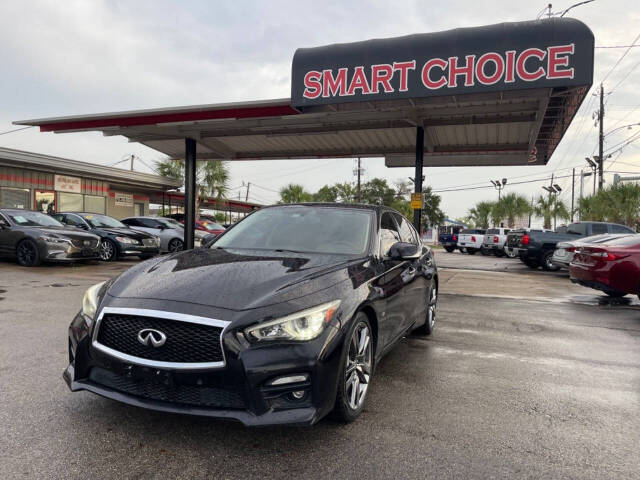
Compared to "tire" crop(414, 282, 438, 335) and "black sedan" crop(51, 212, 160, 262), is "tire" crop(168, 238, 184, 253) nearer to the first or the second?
"black sedan" crop(51, 212, 160, 262)

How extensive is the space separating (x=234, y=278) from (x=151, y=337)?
24.9 inches

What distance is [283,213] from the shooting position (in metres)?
4.48

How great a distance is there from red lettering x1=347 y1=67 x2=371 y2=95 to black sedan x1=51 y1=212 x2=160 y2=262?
7915mm

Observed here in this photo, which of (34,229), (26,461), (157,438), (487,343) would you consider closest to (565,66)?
(487,343)

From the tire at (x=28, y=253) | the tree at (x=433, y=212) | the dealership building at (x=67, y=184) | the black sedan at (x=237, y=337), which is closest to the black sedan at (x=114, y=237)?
the tire at (x=28, y=253)

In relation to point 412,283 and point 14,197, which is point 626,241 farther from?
point 14,197

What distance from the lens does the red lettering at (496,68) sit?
916 centimetres

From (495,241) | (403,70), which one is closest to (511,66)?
(403,70)

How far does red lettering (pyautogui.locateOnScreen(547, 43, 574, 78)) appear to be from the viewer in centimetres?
865

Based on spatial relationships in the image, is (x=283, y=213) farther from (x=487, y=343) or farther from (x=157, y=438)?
(x=487, y=343)

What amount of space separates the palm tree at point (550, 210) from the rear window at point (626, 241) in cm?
4274

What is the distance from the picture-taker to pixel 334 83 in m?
10.5

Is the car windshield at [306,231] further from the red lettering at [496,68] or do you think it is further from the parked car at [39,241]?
the parked car at [39,241]

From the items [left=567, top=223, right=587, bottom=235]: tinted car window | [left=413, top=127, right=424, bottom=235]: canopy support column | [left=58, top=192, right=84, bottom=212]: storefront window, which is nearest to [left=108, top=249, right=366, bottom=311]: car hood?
[left=413, top=127, right=424, bottom=235]: canopy support column
